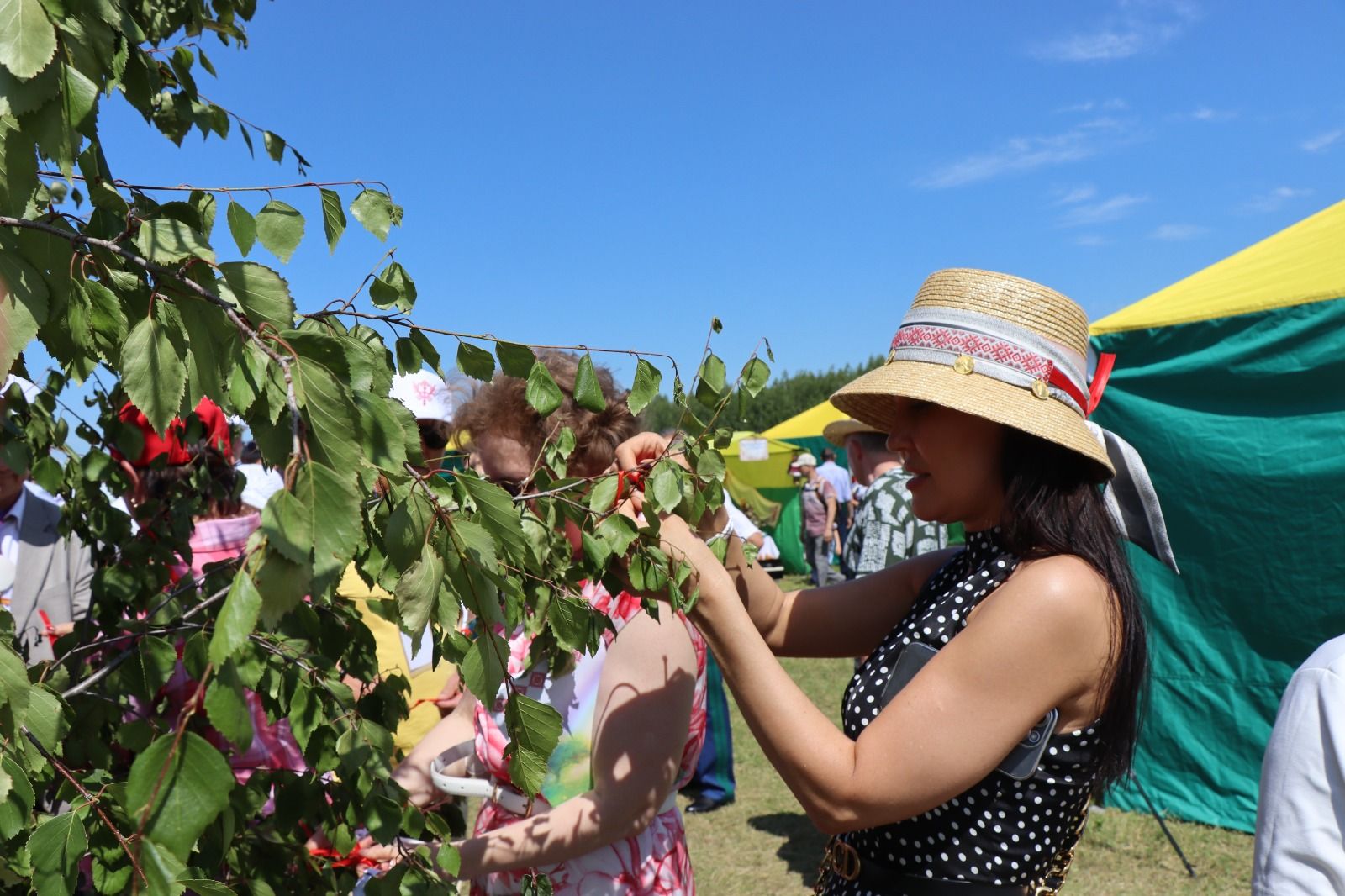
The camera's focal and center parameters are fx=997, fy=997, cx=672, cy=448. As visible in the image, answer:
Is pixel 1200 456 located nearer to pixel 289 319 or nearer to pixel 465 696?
pixel 465 696

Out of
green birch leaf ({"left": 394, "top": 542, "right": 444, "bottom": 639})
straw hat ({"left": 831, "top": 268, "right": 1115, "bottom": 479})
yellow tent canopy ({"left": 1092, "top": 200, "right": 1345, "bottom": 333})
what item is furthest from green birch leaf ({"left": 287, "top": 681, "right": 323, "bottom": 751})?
yellow tent canopy ({"left": 1092, "top": 200, "right": 1345, "bottom": 333})

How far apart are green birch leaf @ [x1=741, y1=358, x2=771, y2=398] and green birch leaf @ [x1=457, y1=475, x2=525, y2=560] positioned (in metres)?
0.55

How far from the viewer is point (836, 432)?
554 cm

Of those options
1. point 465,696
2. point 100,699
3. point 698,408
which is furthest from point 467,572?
point 465,696

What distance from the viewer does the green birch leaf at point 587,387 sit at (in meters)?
1.23

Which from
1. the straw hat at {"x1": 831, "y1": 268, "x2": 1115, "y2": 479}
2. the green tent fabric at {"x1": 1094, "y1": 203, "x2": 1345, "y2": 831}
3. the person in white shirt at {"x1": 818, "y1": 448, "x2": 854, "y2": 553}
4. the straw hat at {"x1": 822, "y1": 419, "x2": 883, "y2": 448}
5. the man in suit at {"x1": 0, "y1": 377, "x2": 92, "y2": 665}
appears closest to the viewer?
the straw hat at {"x1": 831, "y1": 268, "x2": 1115, "y2": 479}

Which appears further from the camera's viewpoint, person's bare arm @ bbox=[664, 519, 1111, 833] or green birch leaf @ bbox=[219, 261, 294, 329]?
person's bare arm @ bbox=[664, 519, 1111, 833]

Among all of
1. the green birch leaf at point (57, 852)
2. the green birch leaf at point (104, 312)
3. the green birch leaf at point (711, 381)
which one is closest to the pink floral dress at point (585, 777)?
the green birch leaf at point (711, 381)

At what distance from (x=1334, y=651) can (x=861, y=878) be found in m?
0.74

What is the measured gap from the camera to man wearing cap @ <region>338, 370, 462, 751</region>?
2941 millimetres

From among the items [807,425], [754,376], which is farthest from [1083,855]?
[807,425]

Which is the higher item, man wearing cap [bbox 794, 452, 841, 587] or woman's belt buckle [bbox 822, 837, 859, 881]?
man wearing cap [bbox 794, 452, 841, 587]

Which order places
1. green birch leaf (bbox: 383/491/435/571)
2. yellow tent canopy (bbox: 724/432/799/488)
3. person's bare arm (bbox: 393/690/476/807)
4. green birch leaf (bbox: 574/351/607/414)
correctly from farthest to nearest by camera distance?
yellow tent canopy (bbox: 724/432/799/488) < person's bare arm (bbox: 393/690/476/807) < green birch leaf (bbox: 574/351/607/414) < green birch leaf (bbox: 383/491/435/571)

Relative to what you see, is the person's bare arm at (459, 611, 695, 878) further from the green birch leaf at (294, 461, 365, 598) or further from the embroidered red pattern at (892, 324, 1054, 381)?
the green birch leaf at (294, 461, 365, 598)
